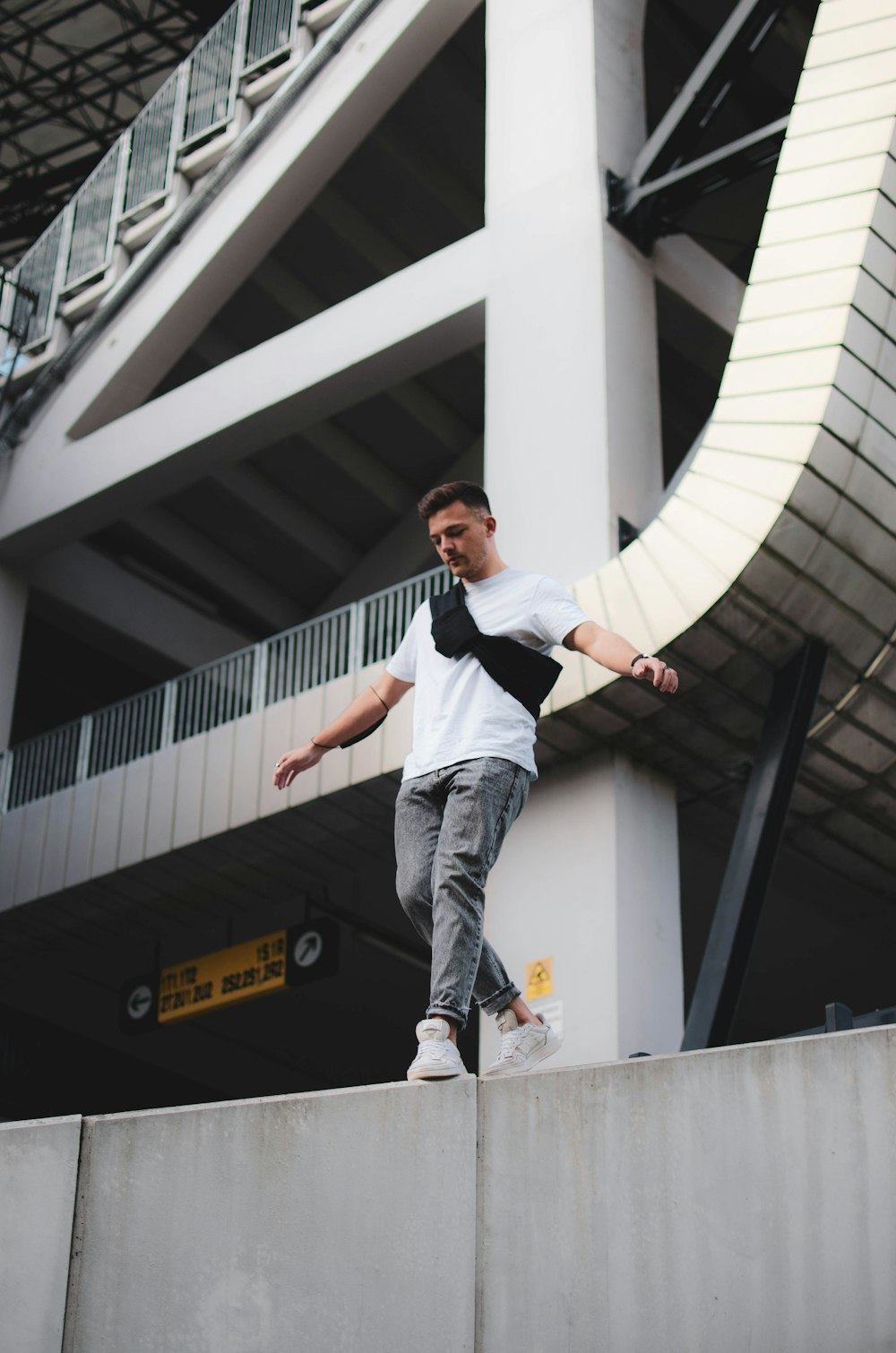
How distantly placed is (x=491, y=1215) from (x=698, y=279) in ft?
43.0

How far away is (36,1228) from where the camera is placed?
5.62 metres

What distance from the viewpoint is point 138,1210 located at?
5660 mm

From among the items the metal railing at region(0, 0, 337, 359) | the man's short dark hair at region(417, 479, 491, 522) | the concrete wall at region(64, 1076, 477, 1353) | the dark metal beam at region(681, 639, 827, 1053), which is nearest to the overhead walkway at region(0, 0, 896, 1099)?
the dark metal beam at region(681, 639, 827, 1053)

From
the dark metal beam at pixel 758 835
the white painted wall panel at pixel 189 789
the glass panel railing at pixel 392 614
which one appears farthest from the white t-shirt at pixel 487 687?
the white painted wall panel at pixel 189 789

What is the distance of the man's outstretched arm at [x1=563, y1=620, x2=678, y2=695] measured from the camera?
5.37 meters

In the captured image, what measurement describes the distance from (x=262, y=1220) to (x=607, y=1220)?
1264 mm

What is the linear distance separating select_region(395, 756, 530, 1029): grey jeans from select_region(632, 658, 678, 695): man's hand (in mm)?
767

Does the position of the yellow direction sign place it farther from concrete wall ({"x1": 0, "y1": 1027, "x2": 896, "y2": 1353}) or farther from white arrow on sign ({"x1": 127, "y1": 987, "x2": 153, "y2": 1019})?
concrete wall ({"x1": 0, "y1": 1027, "x2": 896, "y2": 1353})

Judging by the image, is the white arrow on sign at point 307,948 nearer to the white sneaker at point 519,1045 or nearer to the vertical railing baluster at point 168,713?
the vertical railing baluster at point 168,713

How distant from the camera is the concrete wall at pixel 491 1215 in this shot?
462 cm

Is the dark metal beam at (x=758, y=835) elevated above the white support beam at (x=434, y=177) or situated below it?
below

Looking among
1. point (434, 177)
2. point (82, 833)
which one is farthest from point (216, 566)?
point (82, 833)

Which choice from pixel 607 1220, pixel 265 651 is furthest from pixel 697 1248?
pixel 265 651

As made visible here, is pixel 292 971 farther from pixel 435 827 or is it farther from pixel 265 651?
pixel 435 827
